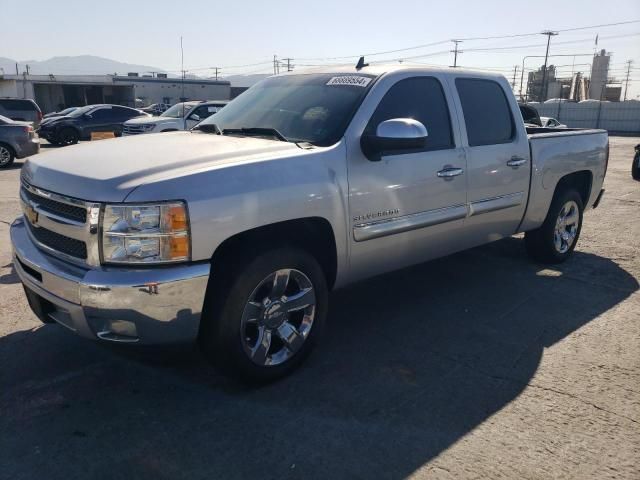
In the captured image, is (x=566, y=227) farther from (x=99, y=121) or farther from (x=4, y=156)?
(x=99, y=121)

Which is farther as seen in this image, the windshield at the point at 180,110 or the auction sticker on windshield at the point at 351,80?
the windshield at the point at 180,110

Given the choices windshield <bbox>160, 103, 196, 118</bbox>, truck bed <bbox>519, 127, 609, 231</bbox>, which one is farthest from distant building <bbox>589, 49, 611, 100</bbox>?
truck bed <bbox>519, 127, 609, 231</bbox>

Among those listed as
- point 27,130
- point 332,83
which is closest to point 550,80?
point 27,130

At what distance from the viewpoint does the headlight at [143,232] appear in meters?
2.68

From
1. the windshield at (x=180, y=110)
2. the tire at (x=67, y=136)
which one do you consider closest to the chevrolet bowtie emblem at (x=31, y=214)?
the windshield at (x=180, y=110)

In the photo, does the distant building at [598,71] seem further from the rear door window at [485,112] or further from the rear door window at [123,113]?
the rear door window at [485,112]

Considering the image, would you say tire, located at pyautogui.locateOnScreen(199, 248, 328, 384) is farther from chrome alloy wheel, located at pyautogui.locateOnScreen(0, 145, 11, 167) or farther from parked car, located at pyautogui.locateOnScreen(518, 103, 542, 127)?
chrome alloy wheel, located at pyautogui.locateOnScreen(0, 145, 11, 167)

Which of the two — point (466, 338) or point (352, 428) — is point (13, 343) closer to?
point (352, 428)

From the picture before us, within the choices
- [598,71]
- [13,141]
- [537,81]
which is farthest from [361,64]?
[537,81]

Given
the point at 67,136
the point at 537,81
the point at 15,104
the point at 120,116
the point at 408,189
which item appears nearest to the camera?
the point at 408,189

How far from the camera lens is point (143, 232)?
2.68m

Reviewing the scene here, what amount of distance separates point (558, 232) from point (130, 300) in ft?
15.4

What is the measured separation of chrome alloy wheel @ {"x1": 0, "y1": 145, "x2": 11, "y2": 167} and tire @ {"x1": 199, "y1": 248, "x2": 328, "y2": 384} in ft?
43.5

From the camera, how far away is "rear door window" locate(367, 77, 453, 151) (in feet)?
12.6
